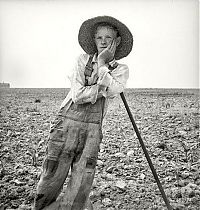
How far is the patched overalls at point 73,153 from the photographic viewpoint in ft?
7.72

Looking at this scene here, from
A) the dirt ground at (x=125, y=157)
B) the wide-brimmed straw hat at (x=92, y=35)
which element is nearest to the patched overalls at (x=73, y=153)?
the wide-brimmed straw hat at (x=92, y=35)

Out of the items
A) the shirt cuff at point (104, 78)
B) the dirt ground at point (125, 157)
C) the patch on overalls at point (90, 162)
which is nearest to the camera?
the shirt cuff at point (104, 78)

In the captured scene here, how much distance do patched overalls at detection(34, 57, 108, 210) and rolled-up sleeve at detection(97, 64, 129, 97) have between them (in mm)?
128

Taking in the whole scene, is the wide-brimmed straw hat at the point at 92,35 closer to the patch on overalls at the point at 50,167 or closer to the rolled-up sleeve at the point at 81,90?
the rolled-up sleeve at the point at 81,90

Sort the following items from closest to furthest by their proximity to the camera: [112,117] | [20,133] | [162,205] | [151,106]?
[162,205] < [20,133] < [112,117] < [151,106]

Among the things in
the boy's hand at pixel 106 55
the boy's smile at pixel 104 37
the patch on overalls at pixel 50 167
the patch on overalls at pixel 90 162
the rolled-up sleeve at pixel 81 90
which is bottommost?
the patch on overalls at pixel 50 167

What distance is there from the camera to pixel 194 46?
418 cm

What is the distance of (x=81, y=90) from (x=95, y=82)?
0.14m

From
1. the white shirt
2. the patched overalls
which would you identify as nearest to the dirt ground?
the patched overalls

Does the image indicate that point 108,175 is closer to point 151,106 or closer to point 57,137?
point 57,137

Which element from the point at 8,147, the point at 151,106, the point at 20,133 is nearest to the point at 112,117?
the point at 151,106

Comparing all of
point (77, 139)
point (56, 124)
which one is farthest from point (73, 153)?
A: point (56, 124)

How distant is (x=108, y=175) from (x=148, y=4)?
7.39ft

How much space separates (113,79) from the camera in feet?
7.56
